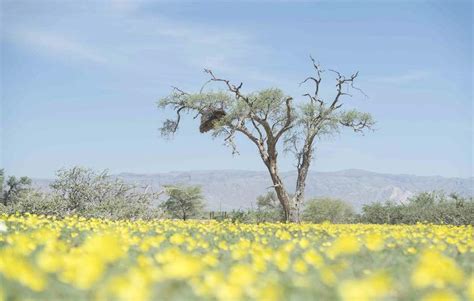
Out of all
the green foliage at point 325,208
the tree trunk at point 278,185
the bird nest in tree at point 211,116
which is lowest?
the green foliage at point 325,208

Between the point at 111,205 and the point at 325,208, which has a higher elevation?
the point at 111,205

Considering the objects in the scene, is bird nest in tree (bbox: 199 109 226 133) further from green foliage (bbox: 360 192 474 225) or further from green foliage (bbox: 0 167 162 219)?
green foliage (bbox: 360 192 474 225)

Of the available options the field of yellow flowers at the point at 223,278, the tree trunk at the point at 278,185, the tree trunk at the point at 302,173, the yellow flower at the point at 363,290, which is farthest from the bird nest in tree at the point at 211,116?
the yellow flower at the point at 363,290

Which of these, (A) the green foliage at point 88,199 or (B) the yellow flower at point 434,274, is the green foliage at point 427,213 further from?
(B) the yellow flower at point 434,274

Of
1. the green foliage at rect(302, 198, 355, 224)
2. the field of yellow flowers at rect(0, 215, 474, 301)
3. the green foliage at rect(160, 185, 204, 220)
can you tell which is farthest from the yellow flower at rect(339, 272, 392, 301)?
the green foliage at rect(160, 185, 204, 220)

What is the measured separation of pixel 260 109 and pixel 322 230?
40.6 ft

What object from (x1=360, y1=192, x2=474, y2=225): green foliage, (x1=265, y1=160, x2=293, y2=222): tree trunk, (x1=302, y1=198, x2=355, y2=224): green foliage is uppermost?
(x1=265, y1=160, x2=293, y2=222): tree trunk

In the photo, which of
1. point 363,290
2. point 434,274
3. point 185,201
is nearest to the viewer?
point 363,290

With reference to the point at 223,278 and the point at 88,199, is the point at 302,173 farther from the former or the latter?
the point at 223,278

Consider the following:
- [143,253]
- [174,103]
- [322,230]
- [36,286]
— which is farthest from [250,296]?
[174,103]

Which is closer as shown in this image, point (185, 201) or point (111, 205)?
point (111, 205)

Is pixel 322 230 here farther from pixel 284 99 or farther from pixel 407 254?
pixel 284 99

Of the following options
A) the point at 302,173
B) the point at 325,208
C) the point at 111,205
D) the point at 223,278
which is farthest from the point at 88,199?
the point at 325,208

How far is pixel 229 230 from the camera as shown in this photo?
25.7 ft
